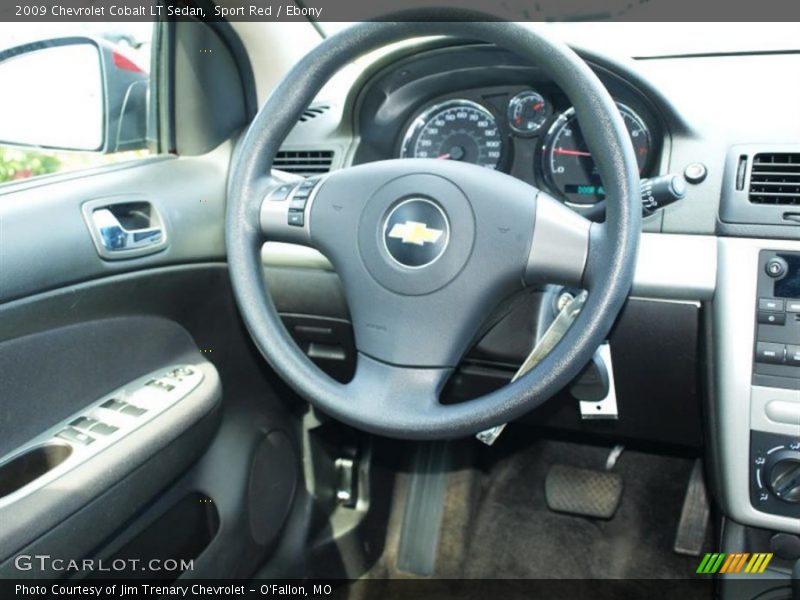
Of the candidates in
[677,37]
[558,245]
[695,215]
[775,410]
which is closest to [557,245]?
[558,245]

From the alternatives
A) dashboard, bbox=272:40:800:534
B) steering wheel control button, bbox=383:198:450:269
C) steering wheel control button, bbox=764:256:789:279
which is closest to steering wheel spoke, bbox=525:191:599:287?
steering wheel control button, bbox=383:198:450:269

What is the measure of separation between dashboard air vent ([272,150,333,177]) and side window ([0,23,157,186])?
0.30 meters

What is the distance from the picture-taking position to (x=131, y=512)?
1.28m

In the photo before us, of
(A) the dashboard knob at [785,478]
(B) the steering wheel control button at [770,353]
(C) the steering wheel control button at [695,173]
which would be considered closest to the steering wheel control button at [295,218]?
(C) the steering wheel control button at [695,173]

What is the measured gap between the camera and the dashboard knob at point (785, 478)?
1286 millimetres

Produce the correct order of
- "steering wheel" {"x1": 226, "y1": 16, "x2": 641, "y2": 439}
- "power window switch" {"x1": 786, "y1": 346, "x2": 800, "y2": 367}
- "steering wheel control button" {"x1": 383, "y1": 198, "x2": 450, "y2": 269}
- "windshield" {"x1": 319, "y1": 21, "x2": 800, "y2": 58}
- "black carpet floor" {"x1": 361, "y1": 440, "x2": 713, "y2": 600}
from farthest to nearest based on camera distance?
"black carpet floor" {"x1": 361, "y1": 440, "x2": 713, "y2": 600}, "windshield" {"x1": 319, "y1": 21, "x2": 800, "y2": 58}, "power window switch" {"x1": 786, "y1": 346, "x2": 800, "y2": 367}, "steering wheel control button" {"x1": 383, "y1": 198, "x2": 450, "y2": 269}, "steering wheel" {"x1": 226, "y1": 16, "x2": 641, "y2": 439}

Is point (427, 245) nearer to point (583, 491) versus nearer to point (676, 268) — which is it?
point (676, 268)

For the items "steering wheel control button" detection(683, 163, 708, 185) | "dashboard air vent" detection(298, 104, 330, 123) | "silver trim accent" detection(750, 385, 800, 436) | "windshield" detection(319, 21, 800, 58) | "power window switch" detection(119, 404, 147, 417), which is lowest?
"power window switch" detection(119, 404, 147, 417)

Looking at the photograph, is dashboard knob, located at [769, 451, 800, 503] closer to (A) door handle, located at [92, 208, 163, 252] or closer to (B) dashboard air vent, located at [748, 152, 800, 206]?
(B) dashboard air vent, located at [748, 152, 800, 206]

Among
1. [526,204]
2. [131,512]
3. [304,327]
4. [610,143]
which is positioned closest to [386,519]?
[304,327]

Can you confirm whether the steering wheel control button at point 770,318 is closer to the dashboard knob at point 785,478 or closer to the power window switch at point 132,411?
the dashboard knob at point 785,478

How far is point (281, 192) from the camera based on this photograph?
4.07 ft

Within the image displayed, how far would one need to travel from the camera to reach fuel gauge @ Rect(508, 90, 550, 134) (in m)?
1.51

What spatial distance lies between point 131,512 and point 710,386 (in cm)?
105
